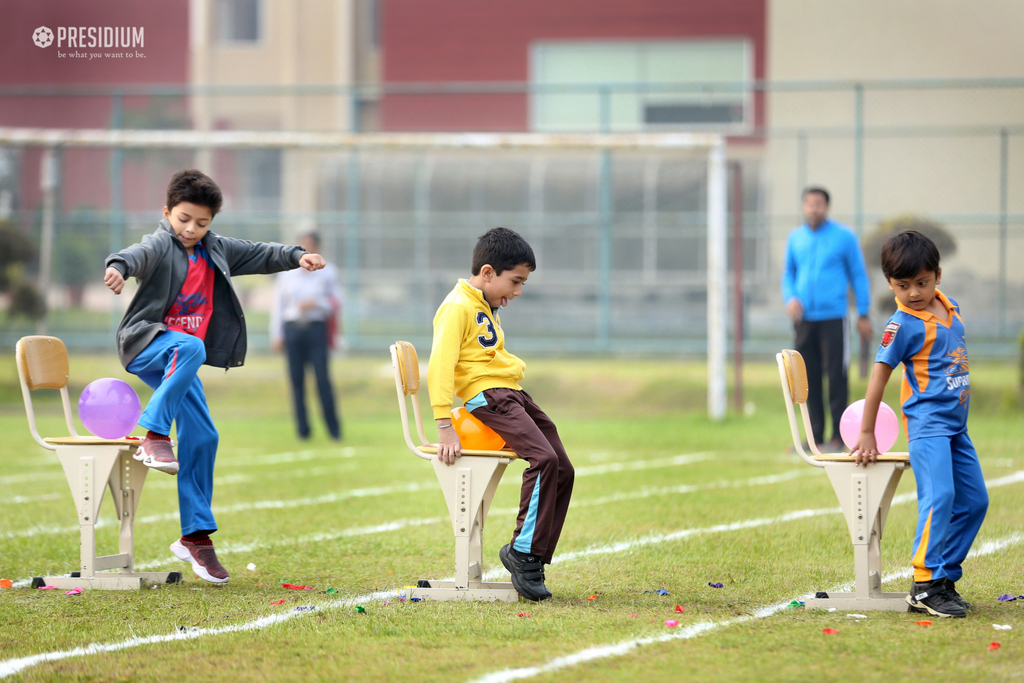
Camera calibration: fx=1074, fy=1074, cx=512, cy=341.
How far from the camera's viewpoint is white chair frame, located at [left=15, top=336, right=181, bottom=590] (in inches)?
191

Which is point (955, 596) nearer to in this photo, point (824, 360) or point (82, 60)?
point (824, 360)

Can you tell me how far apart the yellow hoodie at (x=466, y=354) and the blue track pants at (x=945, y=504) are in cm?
165

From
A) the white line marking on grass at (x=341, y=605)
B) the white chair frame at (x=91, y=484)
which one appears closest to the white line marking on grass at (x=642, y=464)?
the white line marking on grass at (x=341, y=605)

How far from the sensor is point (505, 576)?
5098mm

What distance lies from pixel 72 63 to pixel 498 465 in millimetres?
26966

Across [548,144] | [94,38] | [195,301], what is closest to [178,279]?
[195,301]

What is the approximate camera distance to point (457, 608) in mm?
4340

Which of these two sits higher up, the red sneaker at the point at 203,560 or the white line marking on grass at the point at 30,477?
the red sneaker at the point at 203,560

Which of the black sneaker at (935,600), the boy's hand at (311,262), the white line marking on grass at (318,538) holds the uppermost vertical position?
the boy's hand at (311,262)

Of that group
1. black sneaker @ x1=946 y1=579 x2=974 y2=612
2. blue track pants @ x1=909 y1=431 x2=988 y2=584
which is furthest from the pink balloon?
black sneaker @ x1=946 y1=579 x2=974 y2=612

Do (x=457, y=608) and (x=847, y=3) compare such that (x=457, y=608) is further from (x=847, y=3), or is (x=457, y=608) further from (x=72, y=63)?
(x=72, y=63)

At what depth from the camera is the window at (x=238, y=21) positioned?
26016 mm

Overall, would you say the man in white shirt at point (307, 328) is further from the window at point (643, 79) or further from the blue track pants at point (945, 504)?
the window at point (643, 79)

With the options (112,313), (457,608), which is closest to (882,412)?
(457,608)
